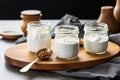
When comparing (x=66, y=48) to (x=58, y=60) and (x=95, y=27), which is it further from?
(x=95, y=27)

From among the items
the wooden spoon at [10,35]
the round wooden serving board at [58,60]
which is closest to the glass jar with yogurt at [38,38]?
the round wooden serving board at [58,60]

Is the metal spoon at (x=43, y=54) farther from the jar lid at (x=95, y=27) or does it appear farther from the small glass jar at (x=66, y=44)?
the jar lid at (x=95, y=27)

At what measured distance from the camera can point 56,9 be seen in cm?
186

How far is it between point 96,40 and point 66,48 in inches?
3.9

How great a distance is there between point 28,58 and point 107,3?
44.1 inches

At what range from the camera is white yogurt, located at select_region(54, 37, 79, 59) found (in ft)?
2.73

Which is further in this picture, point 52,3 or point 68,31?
point 52,3

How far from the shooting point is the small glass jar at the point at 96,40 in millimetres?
876

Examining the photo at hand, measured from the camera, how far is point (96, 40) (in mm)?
881

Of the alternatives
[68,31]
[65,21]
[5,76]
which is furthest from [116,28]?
[5,76]

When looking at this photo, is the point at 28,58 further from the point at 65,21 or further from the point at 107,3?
the point at 107,3

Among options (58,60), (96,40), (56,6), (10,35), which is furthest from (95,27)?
(56,6)

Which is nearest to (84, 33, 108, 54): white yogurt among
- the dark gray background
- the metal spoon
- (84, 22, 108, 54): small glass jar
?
(84, 22, 108, 54): small glass jar

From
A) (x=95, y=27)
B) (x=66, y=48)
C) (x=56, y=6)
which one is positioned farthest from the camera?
(x=56, y=6)
